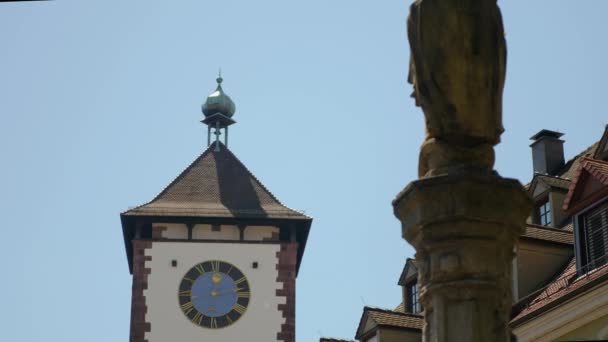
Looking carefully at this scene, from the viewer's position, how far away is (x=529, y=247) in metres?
20.8

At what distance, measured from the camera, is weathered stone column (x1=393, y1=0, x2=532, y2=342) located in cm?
626

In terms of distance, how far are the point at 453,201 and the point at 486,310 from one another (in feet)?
1.35

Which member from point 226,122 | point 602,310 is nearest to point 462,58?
point 602,310

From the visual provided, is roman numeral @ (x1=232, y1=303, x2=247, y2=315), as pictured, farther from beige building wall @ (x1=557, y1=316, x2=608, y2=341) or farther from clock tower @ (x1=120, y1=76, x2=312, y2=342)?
beige building wall @ (x1=557, y1=316, x2=608, y2=341)

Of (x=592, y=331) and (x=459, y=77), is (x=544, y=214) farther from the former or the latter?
(x=459, y=77)

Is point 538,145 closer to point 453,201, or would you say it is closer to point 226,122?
point 226,122

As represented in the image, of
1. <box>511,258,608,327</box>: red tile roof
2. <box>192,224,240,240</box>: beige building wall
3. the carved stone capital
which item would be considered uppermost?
<box>192,224,240,240</box>: beige building wall

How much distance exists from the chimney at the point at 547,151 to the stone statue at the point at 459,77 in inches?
783

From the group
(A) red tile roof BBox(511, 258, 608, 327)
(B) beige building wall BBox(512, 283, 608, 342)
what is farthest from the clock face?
(B) beige building wall BBox(512, 283, 608, 342)

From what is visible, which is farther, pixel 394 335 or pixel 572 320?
pixel 394 335

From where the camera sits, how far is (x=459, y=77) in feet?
21.0

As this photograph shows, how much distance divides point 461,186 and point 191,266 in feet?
110

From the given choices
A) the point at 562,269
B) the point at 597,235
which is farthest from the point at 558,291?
the point at 562,269

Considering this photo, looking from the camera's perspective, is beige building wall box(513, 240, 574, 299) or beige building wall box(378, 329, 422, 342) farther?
beige building wall box(378, 329, 422, 342)
